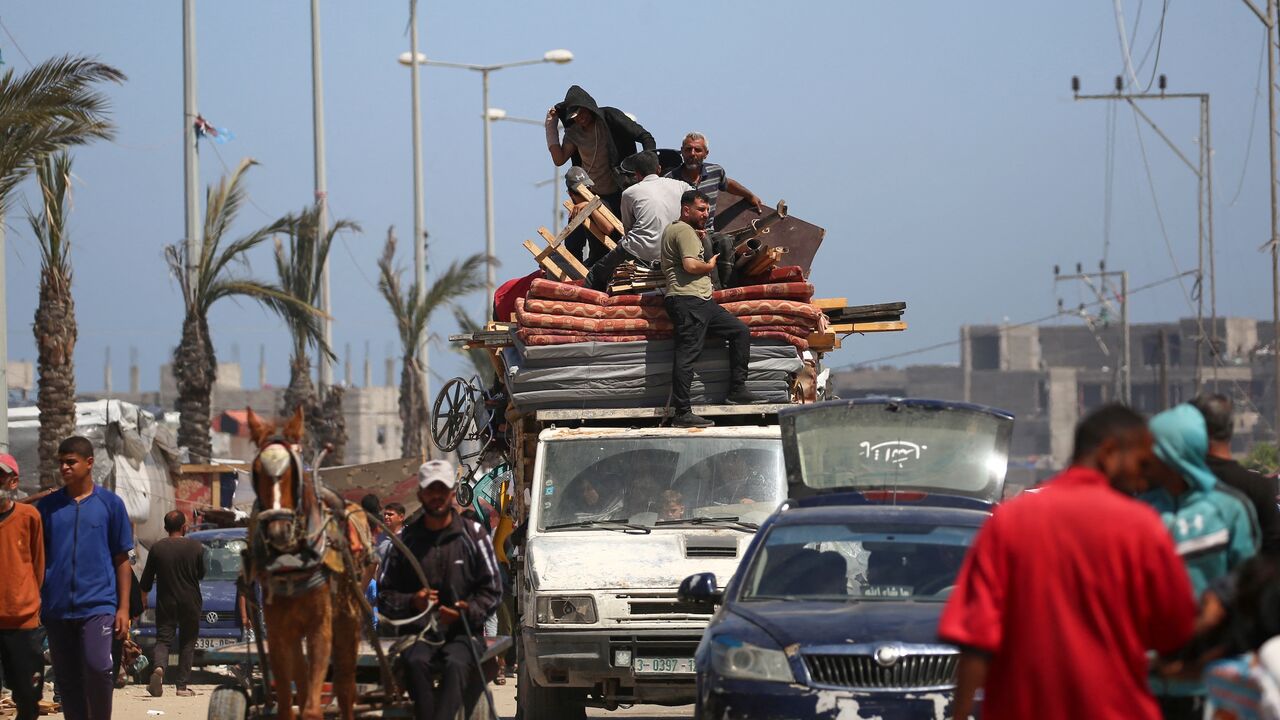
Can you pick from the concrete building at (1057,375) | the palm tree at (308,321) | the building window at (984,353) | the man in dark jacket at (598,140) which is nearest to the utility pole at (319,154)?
the palm tree at (308,321)

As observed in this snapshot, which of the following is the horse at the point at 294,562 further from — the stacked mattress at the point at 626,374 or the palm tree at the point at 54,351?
the palm tree at the point at 54,351

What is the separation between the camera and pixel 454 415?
647 inches

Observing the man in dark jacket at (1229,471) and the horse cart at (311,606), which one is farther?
the horse cart at (311,606)

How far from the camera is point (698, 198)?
13930mm

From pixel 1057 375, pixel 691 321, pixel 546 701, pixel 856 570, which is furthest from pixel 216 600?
pixel 1057 375

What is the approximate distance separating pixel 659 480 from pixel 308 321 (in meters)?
Answer: 17.0

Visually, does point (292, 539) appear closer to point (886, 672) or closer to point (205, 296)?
point (886, 672)

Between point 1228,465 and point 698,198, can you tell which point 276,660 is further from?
point 698,198

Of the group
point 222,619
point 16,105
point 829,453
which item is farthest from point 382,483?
point 829,453

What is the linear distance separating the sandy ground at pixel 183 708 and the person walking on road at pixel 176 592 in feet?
0.82

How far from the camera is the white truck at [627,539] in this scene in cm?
1169

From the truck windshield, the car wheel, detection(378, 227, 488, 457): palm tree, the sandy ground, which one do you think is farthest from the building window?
the car wheel

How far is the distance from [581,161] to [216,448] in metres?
54.5

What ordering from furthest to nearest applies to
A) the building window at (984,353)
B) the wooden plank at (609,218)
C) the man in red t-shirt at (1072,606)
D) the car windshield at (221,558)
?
the building window at (984,353)
the car windshield at (221,558)
the wooden plank at (609,218)
the man in red t-shirt at (1072,606)
